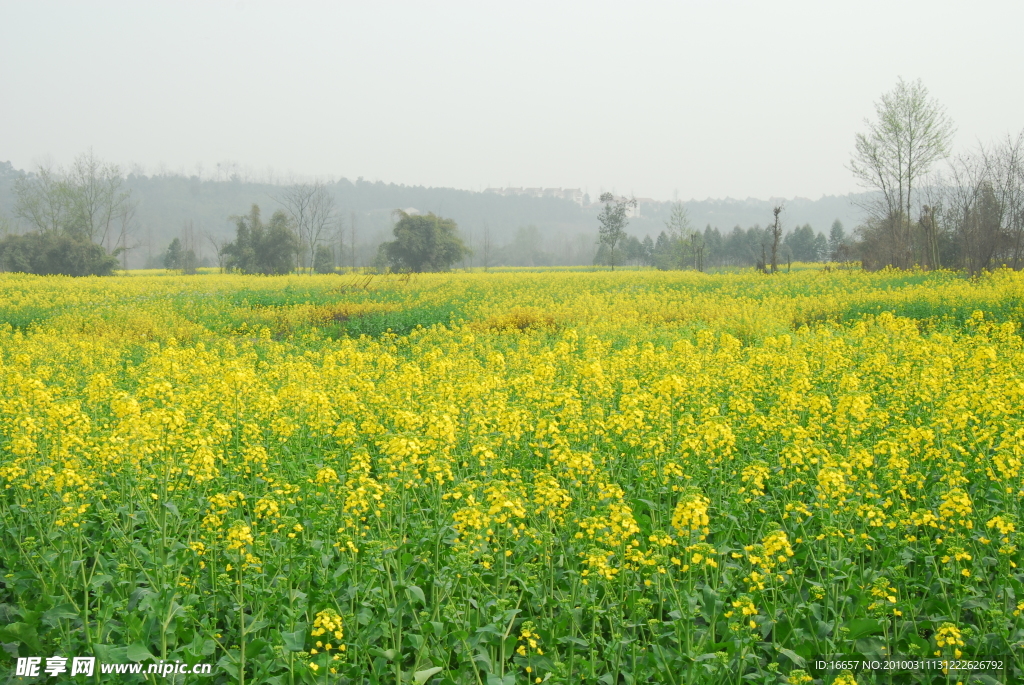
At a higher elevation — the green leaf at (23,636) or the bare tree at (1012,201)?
the bare tree at (1012,201)

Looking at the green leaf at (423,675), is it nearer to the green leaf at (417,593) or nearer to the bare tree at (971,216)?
the green leaf at (417,593)

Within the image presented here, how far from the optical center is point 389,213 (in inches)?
6634

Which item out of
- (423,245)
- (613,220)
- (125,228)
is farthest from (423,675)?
(125,228)

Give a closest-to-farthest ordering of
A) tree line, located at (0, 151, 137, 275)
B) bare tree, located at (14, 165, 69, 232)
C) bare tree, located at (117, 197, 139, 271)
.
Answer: tree line, located at (0, 151, 137, 275) → bare tree, located at (14, 165, 69, 232) → bare tree, located at (117, 197, 139, 271)

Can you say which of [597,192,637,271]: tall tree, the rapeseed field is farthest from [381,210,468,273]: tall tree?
the rapeseed field

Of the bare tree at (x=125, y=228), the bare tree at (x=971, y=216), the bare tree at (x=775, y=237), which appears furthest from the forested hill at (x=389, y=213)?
the bare tree at (x=971, y=216)

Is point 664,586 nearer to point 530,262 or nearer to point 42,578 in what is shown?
point 42,578

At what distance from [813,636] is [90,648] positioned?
12.7 ft

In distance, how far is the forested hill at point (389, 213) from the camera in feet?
416

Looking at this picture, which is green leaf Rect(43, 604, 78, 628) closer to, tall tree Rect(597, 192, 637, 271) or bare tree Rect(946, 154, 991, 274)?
bare tree Rect(946, 154, 991, 274)

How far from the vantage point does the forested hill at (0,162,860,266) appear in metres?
127

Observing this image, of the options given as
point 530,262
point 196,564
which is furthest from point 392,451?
point 530,262

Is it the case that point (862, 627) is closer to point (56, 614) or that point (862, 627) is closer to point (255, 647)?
point (255, 647)

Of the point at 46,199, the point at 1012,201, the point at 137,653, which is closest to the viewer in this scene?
the point at 137,653
